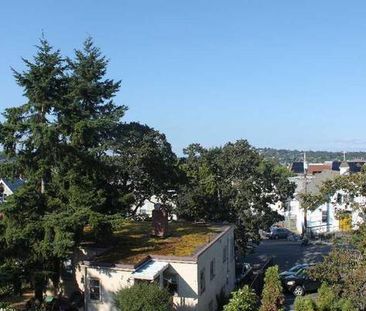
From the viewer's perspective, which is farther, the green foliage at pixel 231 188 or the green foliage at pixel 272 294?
the green foliage at pixel 231 188

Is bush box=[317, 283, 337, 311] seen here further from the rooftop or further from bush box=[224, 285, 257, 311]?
the rooftop

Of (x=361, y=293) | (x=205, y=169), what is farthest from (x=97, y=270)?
(x=205, y=169)

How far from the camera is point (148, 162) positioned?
1400 inches

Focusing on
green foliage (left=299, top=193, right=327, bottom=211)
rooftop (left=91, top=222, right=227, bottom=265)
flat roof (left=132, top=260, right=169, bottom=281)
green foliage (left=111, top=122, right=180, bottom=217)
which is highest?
green foliage (left=111, top=122, right=180, bottom=217)

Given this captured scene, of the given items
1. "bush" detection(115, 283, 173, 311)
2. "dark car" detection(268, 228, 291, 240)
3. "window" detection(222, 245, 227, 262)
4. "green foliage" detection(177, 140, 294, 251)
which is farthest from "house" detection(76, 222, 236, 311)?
"dark car" detection(268, 228, 291, 240)

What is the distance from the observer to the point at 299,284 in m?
32.4

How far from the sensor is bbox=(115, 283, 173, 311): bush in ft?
68.9

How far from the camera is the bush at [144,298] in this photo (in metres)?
21.0

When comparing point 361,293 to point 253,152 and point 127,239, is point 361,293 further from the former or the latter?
point 253,152

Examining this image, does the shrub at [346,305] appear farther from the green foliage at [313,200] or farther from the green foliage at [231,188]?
the green foliage at [231,188]

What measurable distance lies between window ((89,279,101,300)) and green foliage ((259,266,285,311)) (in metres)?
7.87

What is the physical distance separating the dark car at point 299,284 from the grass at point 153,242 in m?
5.34

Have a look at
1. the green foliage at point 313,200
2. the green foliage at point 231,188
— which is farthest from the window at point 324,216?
the green foliage at point 313,200

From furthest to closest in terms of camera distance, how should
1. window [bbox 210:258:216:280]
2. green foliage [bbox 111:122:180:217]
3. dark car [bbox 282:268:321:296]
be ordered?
green foliage [bbox 111:122:180:217] < dark car [bbox 282:268:321:296] < window [bbox 210:258:216:280]
